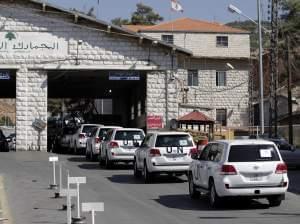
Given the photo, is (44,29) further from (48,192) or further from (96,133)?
(48,192)

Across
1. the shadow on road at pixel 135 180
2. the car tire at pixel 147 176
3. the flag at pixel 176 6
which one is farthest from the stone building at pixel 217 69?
the car tire at pixel 147 176

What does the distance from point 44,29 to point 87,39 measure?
2.54 metres

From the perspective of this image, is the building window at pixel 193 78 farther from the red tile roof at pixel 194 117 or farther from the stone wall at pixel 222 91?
the red tile roof at pixel 194 117

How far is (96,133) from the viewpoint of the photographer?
35531mm

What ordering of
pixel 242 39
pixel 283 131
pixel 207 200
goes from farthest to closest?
pixel 242 39
pixel 283 131
pixel 207 200

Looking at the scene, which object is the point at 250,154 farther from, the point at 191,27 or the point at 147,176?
the point at 191,27

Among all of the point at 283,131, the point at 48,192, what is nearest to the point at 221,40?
the point at 283,131

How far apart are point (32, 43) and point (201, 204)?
27152 millimetres

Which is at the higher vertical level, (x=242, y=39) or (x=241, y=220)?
(x=242, y=39)

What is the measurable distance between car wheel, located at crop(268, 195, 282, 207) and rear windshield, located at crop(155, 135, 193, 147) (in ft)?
23.5

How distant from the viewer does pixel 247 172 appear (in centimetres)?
1667

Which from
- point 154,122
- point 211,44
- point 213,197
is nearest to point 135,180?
point 213,197

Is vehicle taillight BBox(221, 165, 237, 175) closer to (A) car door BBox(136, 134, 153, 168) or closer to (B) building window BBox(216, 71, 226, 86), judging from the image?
(A) car door BBox(136, 134, 153, 168)

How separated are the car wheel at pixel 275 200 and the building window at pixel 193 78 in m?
47.9
